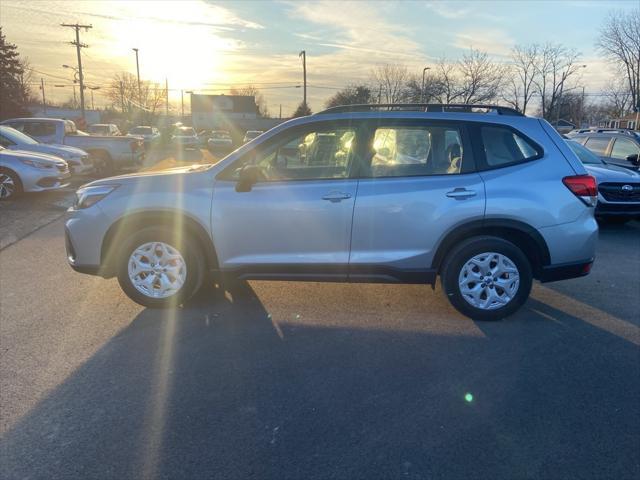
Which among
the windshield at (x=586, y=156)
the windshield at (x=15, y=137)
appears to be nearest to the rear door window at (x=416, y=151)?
the windshield at (x=586, y=156)

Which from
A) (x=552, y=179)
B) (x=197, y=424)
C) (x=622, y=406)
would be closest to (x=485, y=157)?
(x=552, y=179)

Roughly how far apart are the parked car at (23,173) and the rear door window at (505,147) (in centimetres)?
969

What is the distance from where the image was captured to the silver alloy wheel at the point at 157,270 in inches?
175

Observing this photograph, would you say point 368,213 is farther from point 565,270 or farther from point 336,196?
point 565,270

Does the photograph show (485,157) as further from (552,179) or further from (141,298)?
(141,298)

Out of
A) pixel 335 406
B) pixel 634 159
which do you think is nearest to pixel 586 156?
pixel 634 159

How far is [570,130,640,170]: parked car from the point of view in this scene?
9938mm

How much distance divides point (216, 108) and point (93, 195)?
81.8 meters

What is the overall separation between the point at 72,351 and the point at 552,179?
13.9 feet

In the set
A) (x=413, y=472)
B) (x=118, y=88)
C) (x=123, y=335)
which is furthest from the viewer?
(x=118, y=88)

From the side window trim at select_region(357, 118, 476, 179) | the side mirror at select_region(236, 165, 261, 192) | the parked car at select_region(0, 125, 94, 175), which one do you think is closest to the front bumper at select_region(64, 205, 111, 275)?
the side mirror at select_region(236, 165, 261, 192)

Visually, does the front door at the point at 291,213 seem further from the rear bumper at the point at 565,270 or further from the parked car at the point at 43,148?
the parked car at the point at 43,148

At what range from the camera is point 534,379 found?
3.47m

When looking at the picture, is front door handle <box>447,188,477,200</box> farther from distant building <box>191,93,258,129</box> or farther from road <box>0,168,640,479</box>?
distant building <box>191,93,258,129</box>
